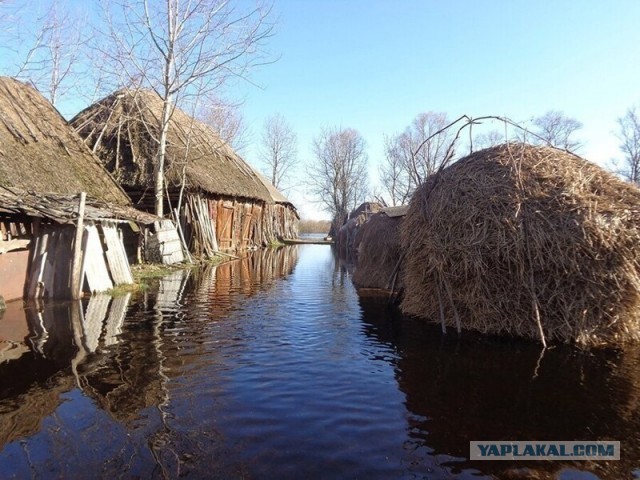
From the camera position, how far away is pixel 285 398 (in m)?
4.94

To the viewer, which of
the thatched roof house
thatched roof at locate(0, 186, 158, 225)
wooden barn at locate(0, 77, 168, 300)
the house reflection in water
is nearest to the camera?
the house reflection in water

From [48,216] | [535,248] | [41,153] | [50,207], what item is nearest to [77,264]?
[48,216]

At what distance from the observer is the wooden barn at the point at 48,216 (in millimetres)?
9336

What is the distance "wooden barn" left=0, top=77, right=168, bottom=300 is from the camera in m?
9.34

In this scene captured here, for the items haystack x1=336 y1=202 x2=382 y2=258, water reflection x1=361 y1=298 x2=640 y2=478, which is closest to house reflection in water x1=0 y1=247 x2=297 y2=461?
water reflection x1=361 y1=298 x2=640 y2=478

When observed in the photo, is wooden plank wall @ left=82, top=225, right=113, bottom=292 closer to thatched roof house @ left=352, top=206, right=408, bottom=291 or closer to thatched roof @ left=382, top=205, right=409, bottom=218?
thatched roof house @ left=352, top=206, right=408, bottom=291

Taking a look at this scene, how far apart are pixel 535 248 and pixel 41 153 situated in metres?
14.4

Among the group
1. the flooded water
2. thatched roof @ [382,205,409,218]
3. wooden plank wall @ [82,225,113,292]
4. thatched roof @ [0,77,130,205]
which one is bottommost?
the flooded water

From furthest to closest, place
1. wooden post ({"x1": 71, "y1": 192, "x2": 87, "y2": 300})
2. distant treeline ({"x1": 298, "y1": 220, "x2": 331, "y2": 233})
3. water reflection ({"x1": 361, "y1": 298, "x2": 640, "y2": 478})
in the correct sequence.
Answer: distant treeline ({"x1": 298, "y1": 220, "x2": 331, "y2": 233}) → wooden post ({"x1": 71, "y1": 192, "x2": 87, "y2": 300}) → water reflection ({"x1": 361, "y1": 298, "x2": 640, "y2": 478})

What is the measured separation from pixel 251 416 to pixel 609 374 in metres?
5.05

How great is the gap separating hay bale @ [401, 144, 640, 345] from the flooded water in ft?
2.29

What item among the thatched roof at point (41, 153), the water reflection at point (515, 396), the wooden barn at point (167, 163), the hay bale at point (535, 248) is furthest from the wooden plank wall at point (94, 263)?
the wooden barn at point (167, 163)

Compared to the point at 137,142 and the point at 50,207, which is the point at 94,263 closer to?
the point at 50,207

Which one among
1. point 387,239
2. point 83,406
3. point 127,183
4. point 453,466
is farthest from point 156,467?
point 127,183
